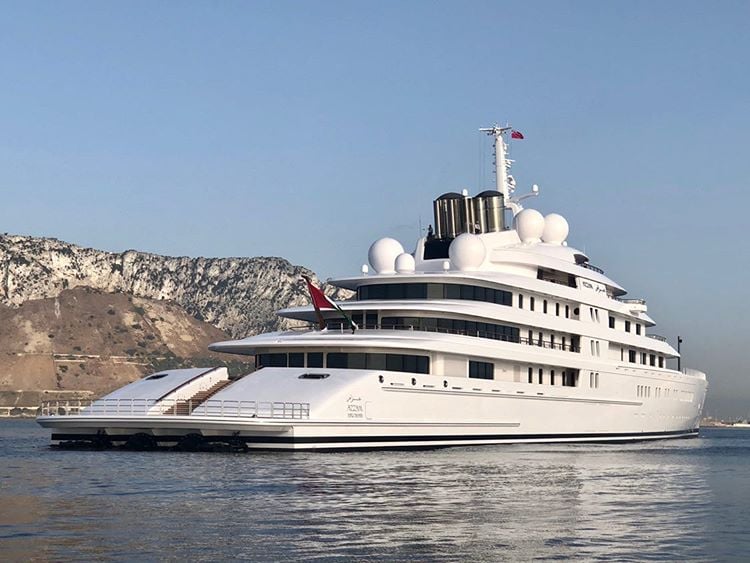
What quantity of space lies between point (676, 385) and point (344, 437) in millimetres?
30862

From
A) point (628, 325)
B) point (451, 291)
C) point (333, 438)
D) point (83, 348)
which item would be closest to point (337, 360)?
point (333, 438)

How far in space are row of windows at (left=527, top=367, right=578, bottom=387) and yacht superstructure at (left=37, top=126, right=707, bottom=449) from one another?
0.31 feet

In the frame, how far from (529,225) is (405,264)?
743 cm

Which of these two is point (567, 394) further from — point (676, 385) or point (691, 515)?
point (691, 515)

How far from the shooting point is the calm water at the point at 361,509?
55.0 ft

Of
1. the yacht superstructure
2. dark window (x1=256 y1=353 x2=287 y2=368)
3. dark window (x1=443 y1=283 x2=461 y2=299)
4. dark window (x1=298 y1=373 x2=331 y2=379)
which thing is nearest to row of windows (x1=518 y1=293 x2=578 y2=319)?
the yacht superstructure

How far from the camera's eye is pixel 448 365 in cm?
4359

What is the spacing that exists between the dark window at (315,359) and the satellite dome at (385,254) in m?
10.8

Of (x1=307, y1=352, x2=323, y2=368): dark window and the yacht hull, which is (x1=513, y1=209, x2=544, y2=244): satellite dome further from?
(x1=307, y1=352, x2=323, y2=368): dark window

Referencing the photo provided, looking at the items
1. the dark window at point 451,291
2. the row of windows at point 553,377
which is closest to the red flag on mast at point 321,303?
the dark window at point 451,291

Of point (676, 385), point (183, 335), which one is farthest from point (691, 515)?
point (183, 335)

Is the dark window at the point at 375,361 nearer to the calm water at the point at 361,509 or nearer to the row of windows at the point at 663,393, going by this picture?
the calm water at the point at 361,509

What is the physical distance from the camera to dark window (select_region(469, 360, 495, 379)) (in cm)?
4469

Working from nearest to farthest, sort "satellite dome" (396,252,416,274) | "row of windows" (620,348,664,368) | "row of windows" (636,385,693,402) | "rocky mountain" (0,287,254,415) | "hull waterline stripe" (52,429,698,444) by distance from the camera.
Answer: "hull waterline stripe" (52,429,698,444)
"satellite dome" (396,252,416,274)
"row of windows" (636,385,693,402)
"row of windows" (620,348,664,368)
"rocky mountain" (0,287,254,415)
